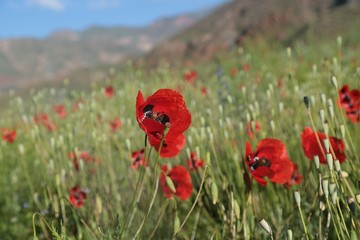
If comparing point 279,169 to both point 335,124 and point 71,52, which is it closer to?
point 335,124

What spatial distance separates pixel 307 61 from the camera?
748cm

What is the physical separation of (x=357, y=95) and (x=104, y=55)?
153753 mm

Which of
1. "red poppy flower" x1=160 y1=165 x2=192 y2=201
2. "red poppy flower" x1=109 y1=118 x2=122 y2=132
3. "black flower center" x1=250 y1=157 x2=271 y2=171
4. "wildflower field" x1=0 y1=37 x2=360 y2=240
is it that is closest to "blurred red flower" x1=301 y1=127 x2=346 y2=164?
"wildflower field" x1=0 y1=37 x2=360 y2=240

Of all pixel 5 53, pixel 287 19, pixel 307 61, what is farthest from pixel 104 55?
pixel 307 61

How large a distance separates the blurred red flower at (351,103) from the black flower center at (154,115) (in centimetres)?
122

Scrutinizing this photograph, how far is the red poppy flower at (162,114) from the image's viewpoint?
1.41 m

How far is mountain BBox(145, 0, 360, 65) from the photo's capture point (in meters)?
18.3

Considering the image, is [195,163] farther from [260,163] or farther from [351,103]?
[351,103]

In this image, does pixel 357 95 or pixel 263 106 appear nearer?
pixel 357 95

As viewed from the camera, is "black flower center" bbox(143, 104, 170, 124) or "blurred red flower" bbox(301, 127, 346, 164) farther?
"blurred red flower" bbox(301, 127, 346, 164)

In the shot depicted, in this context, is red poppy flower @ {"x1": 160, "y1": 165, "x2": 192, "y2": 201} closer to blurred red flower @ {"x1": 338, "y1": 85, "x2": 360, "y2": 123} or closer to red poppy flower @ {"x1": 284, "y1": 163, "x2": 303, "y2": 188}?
red poppy flower @ {"x1": 284, "y1": 163, "x2": 303, "y2": 188}

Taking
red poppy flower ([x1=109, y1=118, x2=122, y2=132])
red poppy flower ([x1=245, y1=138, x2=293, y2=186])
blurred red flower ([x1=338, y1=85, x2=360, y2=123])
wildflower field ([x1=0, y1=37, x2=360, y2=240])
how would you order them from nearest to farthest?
wildflower field ([x1=0, y1=37, x2=360, y2=240]), red poppy flower ([x1=245, y1=138, x2=293, y2=186]), blurred red flower ([x1=338, y1=85, x2=360, y2=123]), red poppy flower ([x1=109, y1=118, x2=122, y2=132])

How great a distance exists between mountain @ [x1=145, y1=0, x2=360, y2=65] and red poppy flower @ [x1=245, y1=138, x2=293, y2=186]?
18.0 feet

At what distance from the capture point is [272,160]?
183cm
